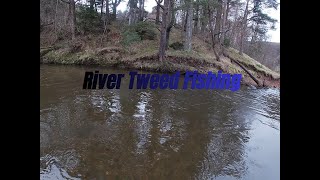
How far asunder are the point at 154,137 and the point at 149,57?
12.1 meters

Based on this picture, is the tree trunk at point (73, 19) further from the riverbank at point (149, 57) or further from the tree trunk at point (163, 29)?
the tree trunk at point (163, 29)

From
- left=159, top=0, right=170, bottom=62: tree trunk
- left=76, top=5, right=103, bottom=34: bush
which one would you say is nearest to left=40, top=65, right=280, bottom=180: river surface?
left=159, top=0, right=170, bottom=62: tree trunk

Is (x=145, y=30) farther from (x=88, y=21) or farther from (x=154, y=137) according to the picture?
(x=154, y=137)

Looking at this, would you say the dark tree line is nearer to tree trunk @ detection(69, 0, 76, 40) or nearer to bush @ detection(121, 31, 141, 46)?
tree trunk @ detection(69, 0, 76, 40)

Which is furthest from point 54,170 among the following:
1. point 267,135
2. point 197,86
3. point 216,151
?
point 197,86

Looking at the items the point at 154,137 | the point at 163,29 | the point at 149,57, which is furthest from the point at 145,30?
the point at 154,137

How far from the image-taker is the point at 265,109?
973cm

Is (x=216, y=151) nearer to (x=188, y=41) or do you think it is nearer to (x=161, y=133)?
(x=161, y=133)

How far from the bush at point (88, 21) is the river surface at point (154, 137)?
14.9 meters

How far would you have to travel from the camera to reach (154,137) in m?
6.10

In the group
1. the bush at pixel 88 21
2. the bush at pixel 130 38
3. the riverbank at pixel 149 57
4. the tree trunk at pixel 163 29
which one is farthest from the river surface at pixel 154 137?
the bush at pixel 88 21

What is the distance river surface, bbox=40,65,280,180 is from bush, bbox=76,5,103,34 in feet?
48.7

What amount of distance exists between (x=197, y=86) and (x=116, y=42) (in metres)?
11.8
